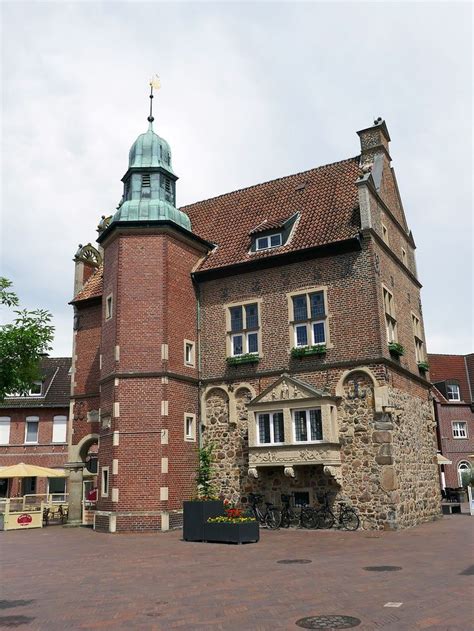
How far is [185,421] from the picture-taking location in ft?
79.1

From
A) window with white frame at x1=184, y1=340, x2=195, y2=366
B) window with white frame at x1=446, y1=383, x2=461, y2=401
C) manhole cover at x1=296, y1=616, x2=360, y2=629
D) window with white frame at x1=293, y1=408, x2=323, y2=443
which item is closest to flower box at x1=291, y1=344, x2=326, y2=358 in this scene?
window with white frame at x1=293, y1=408, x2=323, y2=443

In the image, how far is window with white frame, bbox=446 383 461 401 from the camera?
51.0 meters

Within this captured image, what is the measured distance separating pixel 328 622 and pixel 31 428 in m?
38.5

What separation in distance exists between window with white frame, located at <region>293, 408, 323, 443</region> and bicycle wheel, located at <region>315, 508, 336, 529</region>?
2492 mm

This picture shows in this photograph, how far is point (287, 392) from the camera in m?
22.2

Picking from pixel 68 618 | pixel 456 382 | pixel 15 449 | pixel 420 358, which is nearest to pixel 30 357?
pixel 68 618

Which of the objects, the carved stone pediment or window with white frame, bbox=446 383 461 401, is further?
window with white frame, bbox=446 383 461 401

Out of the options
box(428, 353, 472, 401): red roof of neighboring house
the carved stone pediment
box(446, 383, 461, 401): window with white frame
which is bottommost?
the carved stone pediment

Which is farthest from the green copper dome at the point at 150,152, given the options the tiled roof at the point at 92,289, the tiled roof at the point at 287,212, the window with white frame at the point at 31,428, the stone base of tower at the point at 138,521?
the window with white frame at the point at 31,428

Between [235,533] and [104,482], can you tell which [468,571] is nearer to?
[235,533]

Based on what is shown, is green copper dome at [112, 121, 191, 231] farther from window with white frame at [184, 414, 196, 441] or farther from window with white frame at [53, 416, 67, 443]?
window with white frame at [53, 416, 67, 443]

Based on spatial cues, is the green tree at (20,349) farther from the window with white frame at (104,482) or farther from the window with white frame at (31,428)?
the window with white frame at (31,428)

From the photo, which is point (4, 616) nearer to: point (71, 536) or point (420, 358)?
point (71, 536)

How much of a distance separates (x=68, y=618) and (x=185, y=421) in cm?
1532
